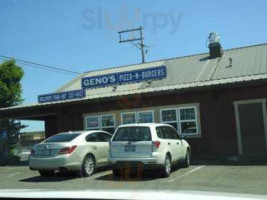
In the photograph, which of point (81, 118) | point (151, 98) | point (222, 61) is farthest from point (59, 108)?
point (222, 61)

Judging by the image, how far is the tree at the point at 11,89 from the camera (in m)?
28.2

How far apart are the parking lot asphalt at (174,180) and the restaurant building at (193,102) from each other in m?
3.34

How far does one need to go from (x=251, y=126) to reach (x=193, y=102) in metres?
2.63

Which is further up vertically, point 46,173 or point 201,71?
point 201,71

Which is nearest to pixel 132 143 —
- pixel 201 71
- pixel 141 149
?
pixel 141 149

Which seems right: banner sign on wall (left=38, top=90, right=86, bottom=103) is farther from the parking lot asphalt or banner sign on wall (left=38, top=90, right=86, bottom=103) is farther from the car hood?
the car hood

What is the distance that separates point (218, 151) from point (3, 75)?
628 inches

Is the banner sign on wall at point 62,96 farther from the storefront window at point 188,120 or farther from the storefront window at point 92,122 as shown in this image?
the storefront window at point 188,120

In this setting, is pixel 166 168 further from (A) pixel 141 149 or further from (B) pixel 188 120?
(B) pixel 188 120

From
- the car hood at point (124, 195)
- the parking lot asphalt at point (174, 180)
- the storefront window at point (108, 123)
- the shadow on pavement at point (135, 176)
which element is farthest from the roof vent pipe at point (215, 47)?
the car hood at point (124, 195)

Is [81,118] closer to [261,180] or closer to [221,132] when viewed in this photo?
[221,132]

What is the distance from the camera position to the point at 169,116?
65.3 ft

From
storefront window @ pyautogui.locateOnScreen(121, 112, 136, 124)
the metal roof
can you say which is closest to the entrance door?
the metal roof

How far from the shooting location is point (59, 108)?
2244 centimetres
